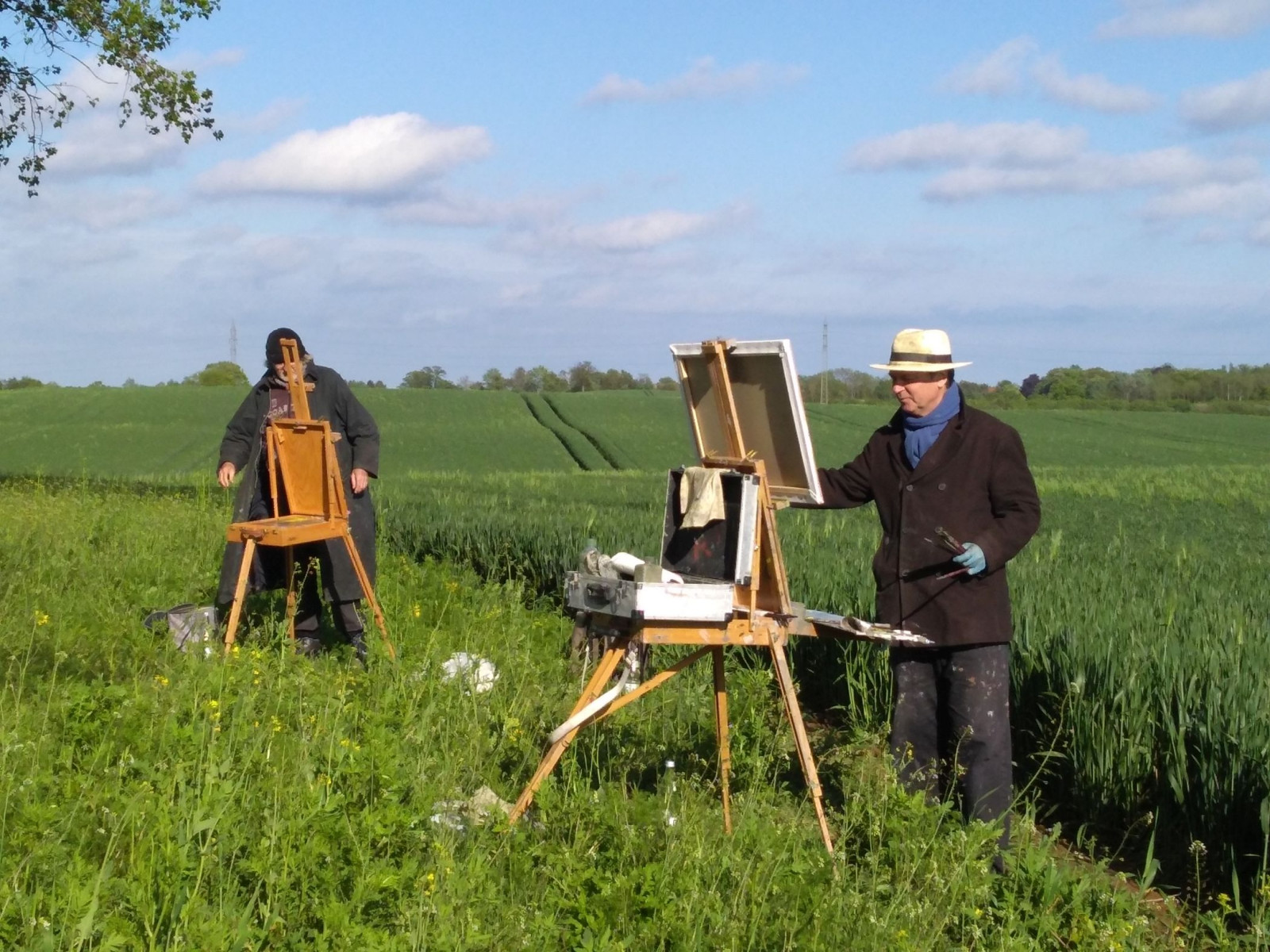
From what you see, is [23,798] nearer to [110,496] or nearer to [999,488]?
[999,488]

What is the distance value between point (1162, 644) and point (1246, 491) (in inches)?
845

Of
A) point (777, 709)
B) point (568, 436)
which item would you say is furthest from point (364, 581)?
point (568, 436)

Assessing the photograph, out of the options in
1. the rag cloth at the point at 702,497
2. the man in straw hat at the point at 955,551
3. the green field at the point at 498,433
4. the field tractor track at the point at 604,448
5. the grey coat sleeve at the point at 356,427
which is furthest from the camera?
the field tractor track at the point at 604,448

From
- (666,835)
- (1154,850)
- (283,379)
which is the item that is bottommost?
(1154,850)

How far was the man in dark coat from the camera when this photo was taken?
7418mm

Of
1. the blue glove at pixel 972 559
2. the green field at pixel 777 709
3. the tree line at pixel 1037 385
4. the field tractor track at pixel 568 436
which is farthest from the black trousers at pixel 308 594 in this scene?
the tree line at pixel 1037 385

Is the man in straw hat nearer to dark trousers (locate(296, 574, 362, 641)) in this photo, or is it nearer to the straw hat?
the straw hat

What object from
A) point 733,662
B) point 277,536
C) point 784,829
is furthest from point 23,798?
point 733,662

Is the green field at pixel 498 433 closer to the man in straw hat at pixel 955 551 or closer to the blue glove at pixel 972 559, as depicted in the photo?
the man in straw hat at pixel 955 551

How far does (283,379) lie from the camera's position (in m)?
7.48

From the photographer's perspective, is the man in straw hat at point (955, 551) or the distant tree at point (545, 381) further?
the distant tree at point (545, 381)

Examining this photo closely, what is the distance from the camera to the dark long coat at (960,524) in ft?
15.6

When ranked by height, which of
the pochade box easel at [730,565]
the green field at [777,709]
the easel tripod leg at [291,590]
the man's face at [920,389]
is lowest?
the green field at [777,709]

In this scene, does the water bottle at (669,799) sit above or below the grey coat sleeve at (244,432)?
below
